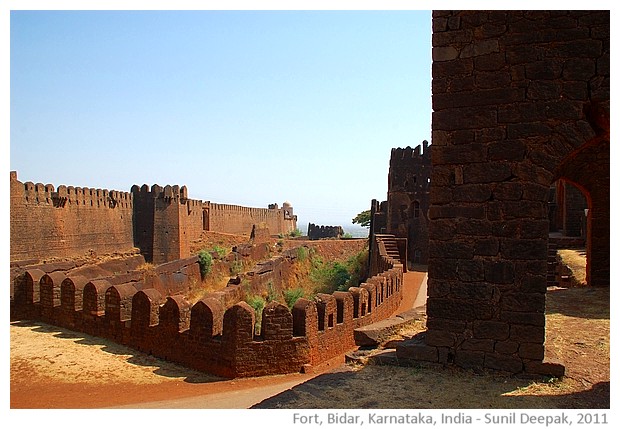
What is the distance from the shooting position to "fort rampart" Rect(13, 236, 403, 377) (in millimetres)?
8789

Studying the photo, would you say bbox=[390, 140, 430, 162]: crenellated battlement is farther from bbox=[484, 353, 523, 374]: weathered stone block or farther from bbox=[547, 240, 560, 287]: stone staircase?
bbox=[484, 353, 523, 374]: weathered stone block

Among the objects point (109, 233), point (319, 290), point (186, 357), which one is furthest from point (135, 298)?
point (109, 233)

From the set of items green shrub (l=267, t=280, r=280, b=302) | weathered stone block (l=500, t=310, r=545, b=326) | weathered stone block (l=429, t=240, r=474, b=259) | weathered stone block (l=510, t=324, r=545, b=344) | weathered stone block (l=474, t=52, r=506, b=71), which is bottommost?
green shrub (l=267, t=280, r=280, b=302)

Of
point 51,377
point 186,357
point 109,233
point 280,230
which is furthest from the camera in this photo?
point 280,230

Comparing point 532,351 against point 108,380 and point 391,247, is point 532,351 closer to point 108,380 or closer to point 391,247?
point 108,380

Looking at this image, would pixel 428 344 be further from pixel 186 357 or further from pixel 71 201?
pixel 71 201

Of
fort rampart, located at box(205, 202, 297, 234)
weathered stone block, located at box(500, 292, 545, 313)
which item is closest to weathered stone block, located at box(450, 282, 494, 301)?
weathered stone block, located at box(500, 292, 545, 313)

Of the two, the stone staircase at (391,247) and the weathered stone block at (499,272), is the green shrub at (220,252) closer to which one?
the stone staircase at (391,247)

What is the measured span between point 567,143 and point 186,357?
292 inches

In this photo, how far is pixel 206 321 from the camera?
9125mm

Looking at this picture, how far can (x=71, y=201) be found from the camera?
A: 75.4 feet

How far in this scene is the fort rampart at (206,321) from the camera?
8789 mm

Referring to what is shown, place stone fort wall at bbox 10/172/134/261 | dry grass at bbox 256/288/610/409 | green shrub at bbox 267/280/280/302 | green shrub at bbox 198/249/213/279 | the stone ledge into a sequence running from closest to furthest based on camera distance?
dry grass at bbox 256/288/610/409, the stone ledge, green shrub at bbox 267/280/280/302, stone fort wall at bbox 10/172/134/261, green shrub at bbox 198/249/213/279

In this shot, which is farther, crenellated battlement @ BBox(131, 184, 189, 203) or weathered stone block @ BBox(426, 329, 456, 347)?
crenellated battlement @ BBox(131, 184, 189, 203)
